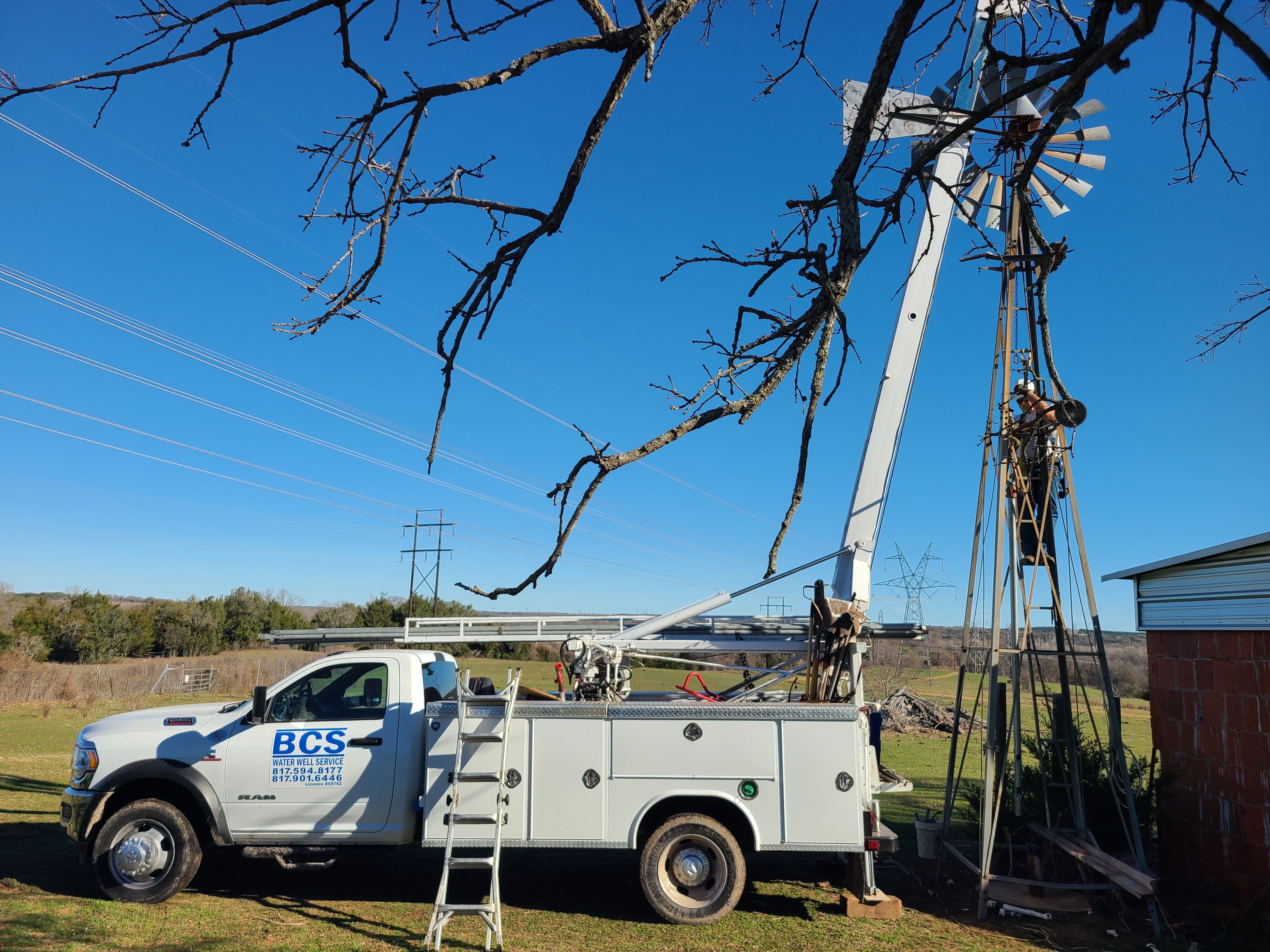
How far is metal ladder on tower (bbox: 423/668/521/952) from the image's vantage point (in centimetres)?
714

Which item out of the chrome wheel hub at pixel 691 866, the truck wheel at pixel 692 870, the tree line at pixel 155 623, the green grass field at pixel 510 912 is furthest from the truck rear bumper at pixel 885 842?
the tree line at pixel 155 623

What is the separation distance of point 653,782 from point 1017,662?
393 cm

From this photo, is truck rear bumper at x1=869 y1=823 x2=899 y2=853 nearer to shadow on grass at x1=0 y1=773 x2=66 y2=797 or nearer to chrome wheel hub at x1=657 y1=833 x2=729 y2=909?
chrome wheel hub at x1=657 y1=833 x2=729 y2=909

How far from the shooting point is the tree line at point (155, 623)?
165 ft

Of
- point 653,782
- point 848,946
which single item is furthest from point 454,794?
point 848,946

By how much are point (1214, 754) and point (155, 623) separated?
199 ft

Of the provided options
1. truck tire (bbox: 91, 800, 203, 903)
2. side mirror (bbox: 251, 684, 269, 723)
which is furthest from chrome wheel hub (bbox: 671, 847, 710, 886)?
truck tire (bbox: 91, 800, 203, 903)

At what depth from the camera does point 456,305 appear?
317 centimetres

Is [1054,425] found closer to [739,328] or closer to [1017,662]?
[1017,662]

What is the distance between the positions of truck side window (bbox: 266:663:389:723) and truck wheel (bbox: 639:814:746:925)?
2.81 metres

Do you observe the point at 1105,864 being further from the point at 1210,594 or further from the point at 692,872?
the point at 692,872

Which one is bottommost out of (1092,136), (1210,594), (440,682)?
(440,682)

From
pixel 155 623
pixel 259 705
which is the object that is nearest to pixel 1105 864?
pixel 259 705

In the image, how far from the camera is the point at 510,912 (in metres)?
7.81
